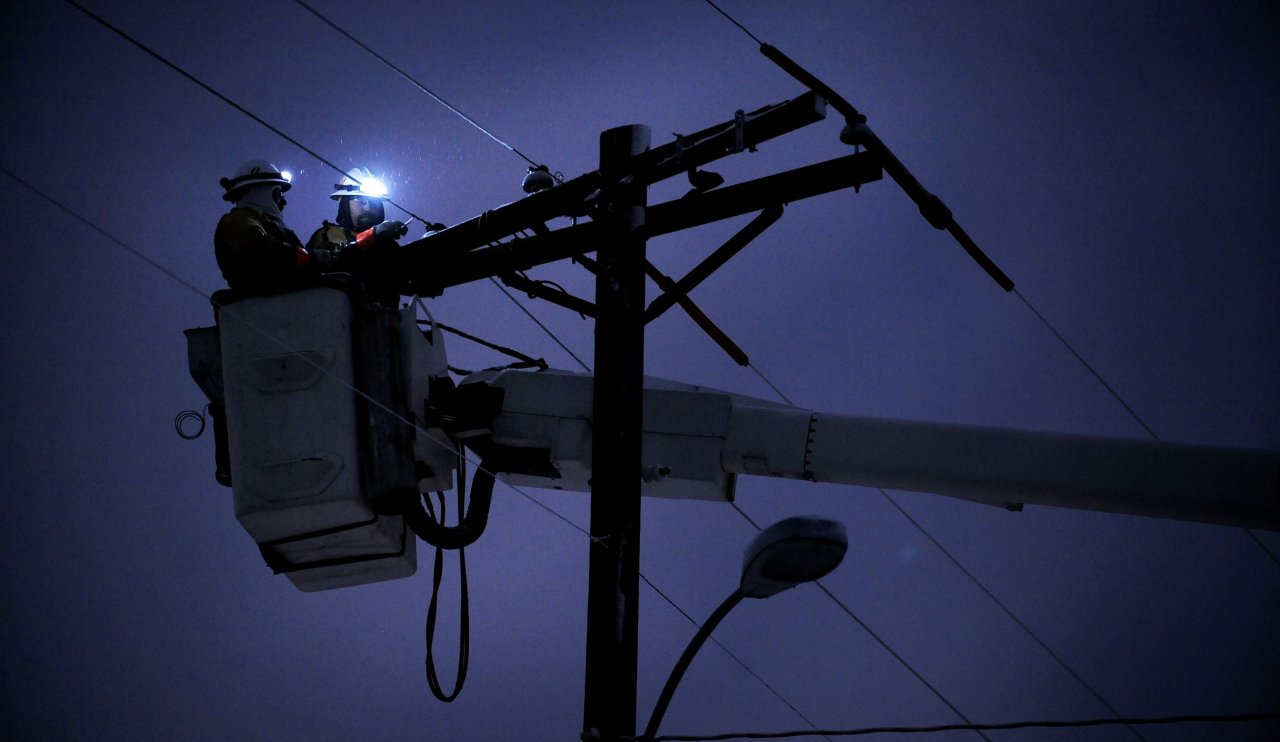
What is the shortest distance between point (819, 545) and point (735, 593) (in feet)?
1.60

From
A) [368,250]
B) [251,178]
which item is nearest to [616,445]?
[368,250]

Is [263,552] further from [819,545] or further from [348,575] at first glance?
[819,545]

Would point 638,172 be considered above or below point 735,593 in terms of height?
above

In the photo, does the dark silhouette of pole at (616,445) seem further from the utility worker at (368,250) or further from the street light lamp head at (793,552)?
the utility worker at (368,250)

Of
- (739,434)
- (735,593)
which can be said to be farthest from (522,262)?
(735,593)

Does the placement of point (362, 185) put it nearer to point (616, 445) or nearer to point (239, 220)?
point (239, 220)

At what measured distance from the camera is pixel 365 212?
9469 millimetres

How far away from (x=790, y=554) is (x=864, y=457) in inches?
67.5

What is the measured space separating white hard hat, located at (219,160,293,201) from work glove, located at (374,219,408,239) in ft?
2.26

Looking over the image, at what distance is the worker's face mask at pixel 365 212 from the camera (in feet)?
30.9

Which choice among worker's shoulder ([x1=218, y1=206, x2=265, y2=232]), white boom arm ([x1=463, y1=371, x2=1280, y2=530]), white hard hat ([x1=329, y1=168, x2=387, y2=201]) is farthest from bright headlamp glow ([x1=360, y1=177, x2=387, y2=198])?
white boom arm ([x1=463, y1=371, x2=1280, y2=530])

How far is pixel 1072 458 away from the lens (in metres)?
7.20

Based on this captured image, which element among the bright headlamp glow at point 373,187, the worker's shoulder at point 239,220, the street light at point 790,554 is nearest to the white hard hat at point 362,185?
the bright headlamp glow at point 373,187

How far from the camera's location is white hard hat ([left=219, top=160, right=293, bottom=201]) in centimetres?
858
